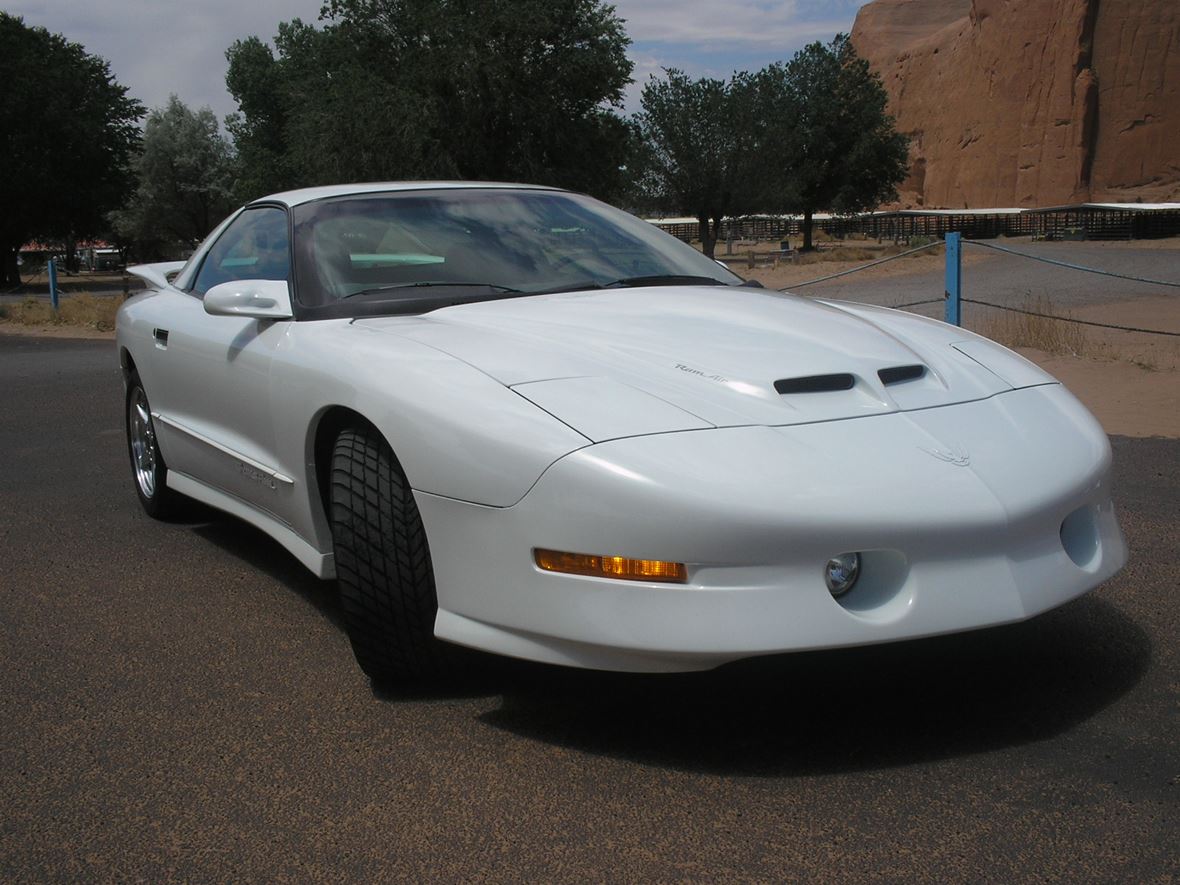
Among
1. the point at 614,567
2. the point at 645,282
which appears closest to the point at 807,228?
the point at 645,282

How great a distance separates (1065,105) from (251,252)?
73.8m

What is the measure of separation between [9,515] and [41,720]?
8.94 ft

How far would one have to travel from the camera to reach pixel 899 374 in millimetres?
3154

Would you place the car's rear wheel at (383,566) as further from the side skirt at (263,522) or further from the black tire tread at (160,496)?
the black tire tread at (160,496)

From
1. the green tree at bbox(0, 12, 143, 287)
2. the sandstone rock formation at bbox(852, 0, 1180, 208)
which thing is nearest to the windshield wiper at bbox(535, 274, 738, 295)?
the green tree at bbox(0, 12, 143, 287)

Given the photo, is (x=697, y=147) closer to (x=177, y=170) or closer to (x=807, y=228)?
(x=807, y=228)

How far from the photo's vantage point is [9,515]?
221 inches

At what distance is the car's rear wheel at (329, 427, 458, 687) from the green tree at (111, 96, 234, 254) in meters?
68.5

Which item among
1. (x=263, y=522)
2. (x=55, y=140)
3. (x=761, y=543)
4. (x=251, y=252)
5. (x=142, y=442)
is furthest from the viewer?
(x=55, y=140)

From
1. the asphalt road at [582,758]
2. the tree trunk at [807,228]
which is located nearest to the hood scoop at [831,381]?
the asphalt road at [582,758]

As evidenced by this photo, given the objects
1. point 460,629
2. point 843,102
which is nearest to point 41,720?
point 460,629

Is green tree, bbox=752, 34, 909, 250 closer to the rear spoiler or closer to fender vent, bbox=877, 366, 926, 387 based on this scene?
the rear spoiler

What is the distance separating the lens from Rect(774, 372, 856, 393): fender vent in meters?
2.96

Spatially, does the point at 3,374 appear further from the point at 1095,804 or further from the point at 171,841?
the point at 1095,804
